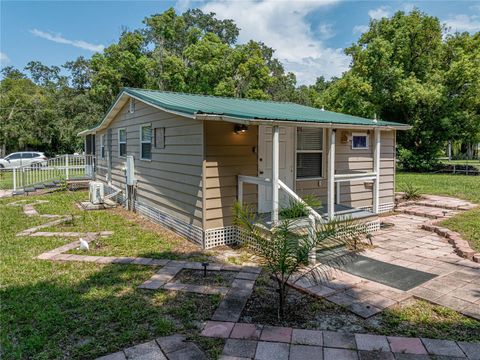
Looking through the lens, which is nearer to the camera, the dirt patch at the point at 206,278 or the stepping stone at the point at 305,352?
the stepping stone at the point at 305,352

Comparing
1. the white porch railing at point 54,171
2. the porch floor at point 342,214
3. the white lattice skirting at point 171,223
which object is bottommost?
the white lattice skirting at point 171,223

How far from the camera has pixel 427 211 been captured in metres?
8.29

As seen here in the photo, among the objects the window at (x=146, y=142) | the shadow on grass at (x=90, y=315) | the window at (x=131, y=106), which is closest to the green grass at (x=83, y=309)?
the shadow on grass at (x=90, y=315)

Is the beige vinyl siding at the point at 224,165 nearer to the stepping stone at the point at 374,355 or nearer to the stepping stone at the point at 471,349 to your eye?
the stepping stone at the point at 374,355

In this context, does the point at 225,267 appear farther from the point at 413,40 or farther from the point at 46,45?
the point at 46,45

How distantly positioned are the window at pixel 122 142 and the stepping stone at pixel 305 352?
27.1 ft

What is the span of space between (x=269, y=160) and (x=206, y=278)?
2924 mm

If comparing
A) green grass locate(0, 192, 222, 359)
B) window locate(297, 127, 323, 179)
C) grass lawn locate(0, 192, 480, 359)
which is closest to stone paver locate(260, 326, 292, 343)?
grass lawn locate(0, 192, 480, 359)

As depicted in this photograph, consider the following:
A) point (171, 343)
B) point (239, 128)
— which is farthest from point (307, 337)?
point (239, 128)

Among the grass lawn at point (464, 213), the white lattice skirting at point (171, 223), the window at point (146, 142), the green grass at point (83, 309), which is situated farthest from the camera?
the window at point (146, 142)

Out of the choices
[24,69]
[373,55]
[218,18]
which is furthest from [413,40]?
[24,69]

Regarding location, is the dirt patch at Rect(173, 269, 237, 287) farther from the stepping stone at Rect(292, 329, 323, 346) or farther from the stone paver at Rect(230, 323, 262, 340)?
the stepping stone at Rect(292, 329, 323, 346)

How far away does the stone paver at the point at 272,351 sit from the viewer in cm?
263

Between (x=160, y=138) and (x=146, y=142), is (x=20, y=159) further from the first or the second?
(x=160, y=138)
